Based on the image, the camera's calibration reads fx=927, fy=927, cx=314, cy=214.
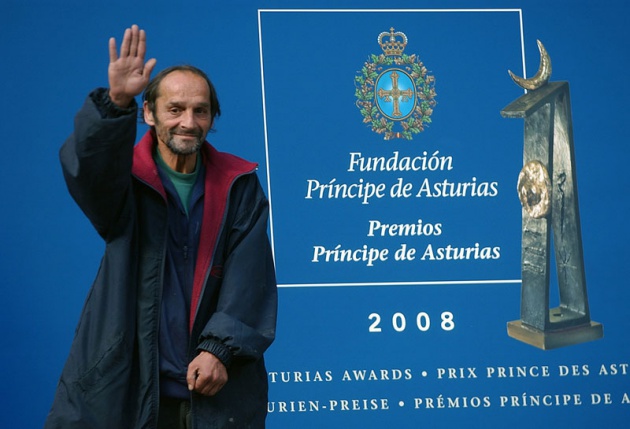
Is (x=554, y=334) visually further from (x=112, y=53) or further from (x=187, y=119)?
(x=112, y=53)

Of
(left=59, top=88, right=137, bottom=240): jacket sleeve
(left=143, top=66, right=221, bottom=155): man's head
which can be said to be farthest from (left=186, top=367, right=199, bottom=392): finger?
(left=143, top=66, right=221, bottom=155): man's head

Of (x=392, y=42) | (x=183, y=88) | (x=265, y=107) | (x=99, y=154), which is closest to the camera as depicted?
(x=99, y=154)

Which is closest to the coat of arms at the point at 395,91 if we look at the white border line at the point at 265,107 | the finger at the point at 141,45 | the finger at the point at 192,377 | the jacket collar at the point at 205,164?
the white border line at the point at 265,107

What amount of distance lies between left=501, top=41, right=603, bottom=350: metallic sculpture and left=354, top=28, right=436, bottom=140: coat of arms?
338 millimetres

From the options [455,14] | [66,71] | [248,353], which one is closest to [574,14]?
[455,14]

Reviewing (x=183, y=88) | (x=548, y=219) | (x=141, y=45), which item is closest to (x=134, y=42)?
(x=141, y=45)

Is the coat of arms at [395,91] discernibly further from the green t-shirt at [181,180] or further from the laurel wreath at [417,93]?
the green t-shirt at [181,180]

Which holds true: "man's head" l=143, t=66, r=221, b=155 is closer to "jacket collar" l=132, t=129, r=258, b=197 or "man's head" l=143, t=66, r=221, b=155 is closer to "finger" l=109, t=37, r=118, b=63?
"jacket collar" l=132, t=129, r=258, b=197

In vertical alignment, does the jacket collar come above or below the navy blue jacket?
above

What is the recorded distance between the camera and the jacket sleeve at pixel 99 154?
1694mm

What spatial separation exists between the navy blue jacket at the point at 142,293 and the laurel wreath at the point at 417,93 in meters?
1.78

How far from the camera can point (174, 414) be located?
6.05 feet

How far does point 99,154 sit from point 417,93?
2.20 meters

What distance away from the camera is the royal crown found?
370 centimetres
